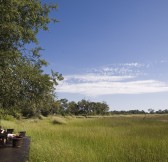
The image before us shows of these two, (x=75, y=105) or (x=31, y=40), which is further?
(x=75, y=105)

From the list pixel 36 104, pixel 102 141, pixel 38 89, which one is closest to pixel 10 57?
pixel 38 89

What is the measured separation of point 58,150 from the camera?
13195mm

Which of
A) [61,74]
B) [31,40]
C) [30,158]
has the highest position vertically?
[31,40]

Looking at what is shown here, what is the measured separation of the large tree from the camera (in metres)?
15.2

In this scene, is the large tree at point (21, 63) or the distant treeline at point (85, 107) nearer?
the large tree at point (21, 63)

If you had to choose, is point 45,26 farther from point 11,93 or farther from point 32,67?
point 11,93

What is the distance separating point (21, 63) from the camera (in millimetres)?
17859

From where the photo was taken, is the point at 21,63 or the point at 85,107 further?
the point at 85,107

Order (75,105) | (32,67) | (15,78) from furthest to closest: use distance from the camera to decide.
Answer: (75,105) < (32,67) < (15,78)

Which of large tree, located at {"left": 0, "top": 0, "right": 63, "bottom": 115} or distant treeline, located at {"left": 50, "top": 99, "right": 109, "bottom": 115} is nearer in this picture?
large tree, located at {"left": 0, "top": 0, "right": 63, "bottom": 115}

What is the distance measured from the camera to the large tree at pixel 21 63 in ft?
49.9

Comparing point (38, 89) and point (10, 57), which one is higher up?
point (10, 57)

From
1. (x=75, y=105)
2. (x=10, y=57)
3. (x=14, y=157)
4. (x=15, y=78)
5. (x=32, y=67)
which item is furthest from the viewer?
(x=75, y=105)

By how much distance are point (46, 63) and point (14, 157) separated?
7488 mm
